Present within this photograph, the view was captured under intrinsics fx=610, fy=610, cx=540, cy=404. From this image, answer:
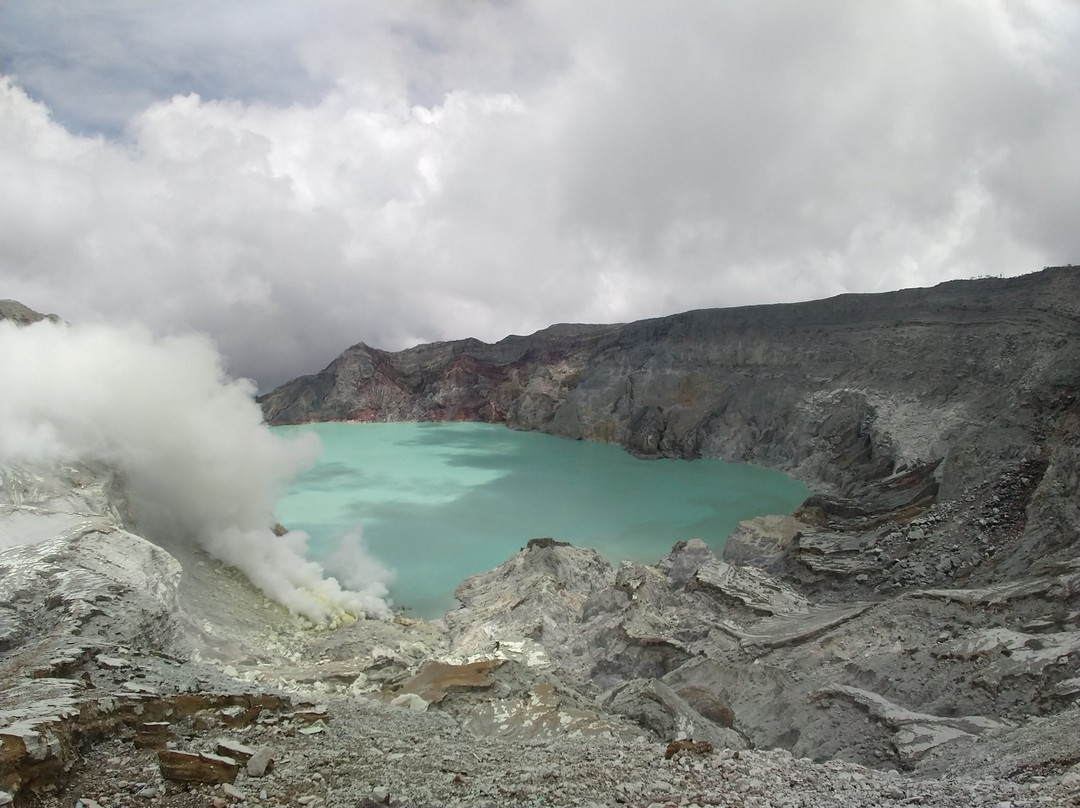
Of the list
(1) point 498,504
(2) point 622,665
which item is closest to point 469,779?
(2) point 622,665

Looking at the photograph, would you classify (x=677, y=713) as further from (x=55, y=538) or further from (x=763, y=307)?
(x=763, y=307)

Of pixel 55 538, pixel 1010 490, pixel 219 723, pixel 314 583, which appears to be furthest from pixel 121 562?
pixel 1010 490

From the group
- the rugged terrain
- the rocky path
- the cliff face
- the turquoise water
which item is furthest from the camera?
the cliff face

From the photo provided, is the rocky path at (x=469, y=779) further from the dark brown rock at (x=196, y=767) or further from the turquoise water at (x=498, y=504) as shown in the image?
the turquoise water at (x=498, y=504)

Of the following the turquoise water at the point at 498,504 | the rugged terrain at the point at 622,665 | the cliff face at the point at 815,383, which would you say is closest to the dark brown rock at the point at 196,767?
the rugged terrain at the point at 622,665

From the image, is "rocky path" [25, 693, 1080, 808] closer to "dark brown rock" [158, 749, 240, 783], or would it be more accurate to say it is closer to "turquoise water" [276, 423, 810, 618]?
"dark brown rock" [158, 749, 240, 783]

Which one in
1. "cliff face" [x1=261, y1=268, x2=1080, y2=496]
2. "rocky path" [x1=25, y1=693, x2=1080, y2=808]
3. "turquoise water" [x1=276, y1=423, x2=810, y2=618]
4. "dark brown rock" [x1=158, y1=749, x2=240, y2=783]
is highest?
"cliff face" [x1=261, y1=268, x2=1080, y2=496]

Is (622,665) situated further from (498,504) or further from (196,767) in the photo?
(498,504)

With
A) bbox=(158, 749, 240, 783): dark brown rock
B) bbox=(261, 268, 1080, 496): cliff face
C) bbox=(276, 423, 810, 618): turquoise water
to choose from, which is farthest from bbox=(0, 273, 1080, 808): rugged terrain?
bbox=(276, 423, 810, 618): turquoise water
